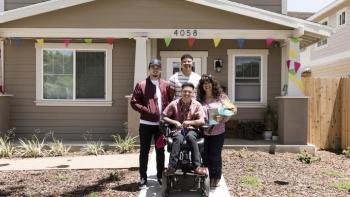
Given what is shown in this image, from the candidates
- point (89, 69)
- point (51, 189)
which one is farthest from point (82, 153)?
point (51, 189)

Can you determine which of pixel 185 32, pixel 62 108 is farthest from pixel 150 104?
pixel 62 108

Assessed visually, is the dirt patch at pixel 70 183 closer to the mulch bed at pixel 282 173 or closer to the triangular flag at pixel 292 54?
the mulch bed at pixel 282 173

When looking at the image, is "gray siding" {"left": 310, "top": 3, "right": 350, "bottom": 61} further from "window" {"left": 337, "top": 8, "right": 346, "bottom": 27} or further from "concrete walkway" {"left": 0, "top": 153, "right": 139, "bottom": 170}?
"concrete walkway" {"left": 0, "top": 153, "right": 139, "bottom": 170}

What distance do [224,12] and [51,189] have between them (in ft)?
20.1

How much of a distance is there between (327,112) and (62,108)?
708cm

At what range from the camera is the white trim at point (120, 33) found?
10.6 metres

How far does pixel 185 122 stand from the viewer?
5.82 meters

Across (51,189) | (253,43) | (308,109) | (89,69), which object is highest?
(253,43)

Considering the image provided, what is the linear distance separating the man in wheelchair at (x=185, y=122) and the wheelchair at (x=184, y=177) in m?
0.07

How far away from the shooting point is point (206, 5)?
1054cm

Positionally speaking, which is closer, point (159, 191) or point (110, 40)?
point (159, 191)

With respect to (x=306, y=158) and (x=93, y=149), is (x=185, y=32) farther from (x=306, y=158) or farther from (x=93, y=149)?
(x=306, y=158)

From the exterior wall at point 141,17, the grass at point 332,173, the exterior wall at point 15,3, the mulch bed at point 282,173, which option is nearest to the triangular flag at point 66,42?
the exterior wall at point 141,17

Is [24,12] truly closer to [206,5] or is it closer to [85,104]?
[85,104]
